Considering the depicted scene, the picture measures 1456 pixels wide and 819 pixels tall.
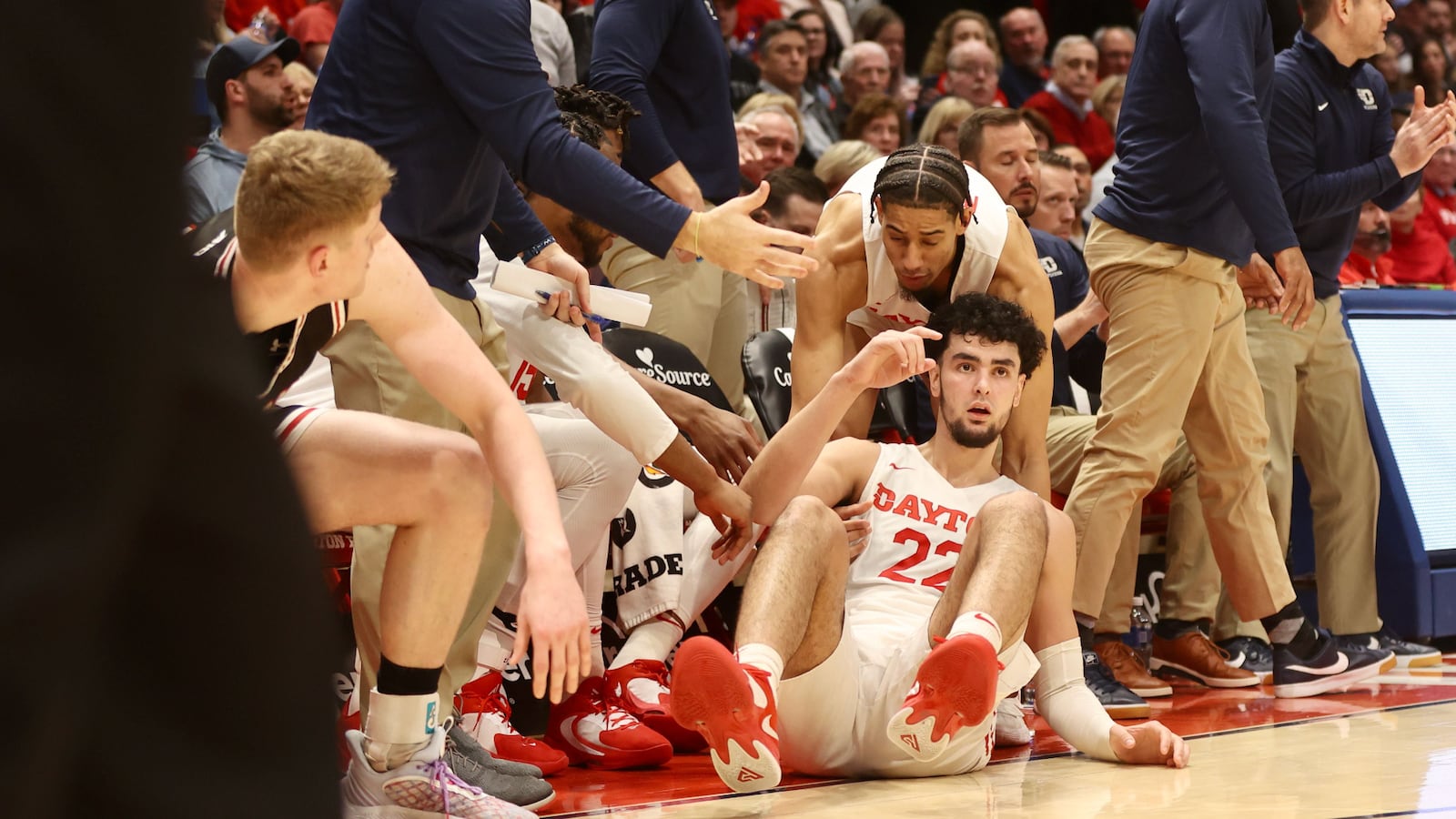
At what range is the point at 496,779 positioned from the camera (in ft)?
10.3

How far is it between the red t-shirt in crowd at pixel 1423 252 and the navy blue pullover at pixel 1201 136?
13.4 feet

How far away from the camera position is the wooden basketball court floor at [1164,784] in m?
3.03

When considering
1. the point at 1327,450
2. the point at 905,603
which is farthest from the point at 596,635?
the point at 1327,450

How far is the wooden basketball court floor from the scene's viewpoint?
3025 millimetres

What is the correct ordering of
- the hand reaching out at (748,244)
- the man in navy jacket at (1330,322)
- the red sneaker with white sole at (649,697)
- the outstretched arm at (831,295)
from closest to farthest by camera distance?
the hand reaching out at (748,244), the red sneaker with white sole at (649,697), the outstretched arm at (831,295), the man in navy jacket at (1330,322)

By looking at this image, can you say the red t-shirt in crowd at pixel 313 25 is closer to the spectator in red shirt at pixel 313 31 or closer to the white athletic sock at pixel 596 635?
the spectator in red shirt at pixel 313 31

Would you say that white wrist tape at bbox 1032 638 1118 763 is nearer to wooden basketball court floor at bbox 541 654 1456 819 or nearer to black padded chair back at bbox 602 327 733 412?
wooden basketball court floor at bbox 541 654 1456 819

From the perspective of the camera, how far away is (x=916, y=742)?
3.26m

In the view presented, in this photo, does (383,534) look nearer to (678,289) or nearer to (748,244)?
(748,244)

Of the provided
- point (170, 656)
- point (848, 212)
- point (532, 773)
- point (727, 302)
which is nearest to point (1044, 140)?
point (727, 302)

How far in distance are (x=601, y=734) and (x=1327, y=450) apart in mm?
3011

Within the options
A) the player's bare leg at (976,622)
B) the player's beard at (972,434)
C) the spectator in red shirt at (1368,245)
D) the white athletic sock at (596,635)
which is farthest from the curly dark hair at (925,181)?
the spectator in red shirt at (1368,245)

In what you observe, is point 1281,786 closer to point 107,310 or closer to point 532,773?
point 532,773

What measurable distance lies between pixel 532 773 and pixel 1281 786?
1557 mm
